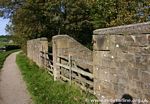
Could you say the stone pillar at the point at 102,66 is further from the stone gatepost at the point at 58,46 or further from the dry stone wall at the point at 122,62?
the stone gatepost at the point at 58,46

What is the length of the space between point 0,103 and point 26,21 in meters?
22.8

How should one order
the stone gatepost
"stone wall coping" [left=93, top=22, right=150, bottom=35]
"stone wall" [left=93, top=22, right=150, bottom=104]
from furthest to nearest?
the stone gatepost, "stone wall" [left=93, top=22, right=150, bottom=104], "stone wall coping" [left=93, top=22, right=150, bottom=35]

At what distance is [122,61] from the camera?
6.76 meters

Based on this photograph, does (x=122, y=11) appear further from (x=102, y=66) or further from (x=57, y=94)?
(x=102, y=66)

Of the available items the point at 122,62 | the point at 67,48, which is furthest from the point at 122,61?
the point at 67,48

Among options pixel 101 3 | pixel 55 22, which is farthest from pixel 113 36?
pixel 55 22

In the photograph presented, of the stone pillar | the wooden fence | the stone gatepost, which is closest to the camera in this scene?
the stone pillar

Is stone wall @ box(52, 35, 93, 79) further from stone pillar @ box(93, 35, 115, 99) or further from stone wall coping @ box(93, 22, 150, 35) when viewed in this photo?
stone wall coping @ box(93, 22, 150, 35)

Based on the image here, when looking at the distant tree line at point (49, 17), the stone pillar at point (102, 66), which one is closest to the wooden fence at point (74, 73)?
the stone pillar at point (102, 66)

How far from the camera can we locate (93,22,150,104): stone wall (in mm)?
5965

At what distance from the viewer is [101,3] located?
1862 centimetres

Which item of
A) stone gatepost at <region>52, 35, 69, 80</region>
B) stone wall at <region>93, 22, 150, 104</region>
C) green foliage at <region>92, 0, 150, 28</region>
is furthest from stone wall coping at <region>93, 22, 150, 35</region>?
green foliage at <region>92, 0, 150, 28</region>

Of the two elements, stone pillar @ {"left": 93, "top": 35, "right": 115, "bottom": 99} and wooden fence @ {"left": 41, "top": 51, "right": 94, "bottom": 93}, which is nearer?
stone pillar @ {"left": 93, "top": 35, "right": 115, "bottom": 99}

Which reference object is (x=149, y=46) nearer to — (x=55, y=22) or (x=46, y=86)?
(x=46, y=86)
